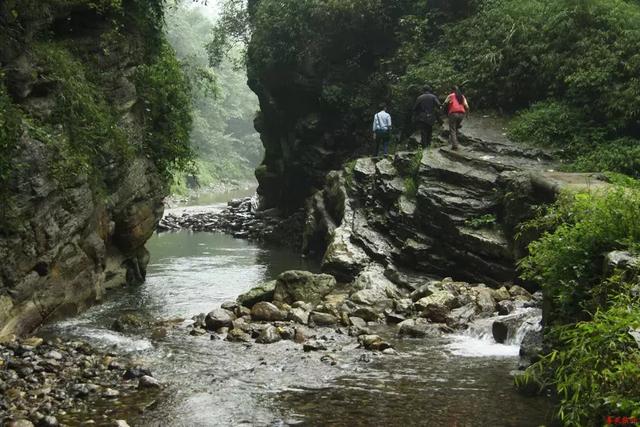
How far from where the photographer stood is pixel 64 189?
45.8 ft

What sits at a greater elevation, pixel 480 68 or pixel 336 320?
pixel 480 68

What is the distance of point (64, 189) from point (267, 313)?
16.9 ft

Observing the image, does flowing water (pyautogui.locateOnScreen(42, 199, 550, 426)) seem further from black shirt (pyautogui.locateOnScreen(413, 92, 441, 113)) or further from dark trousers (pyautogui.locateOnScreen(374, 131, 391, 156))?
dark trousers (pyautogui.locateOnScreen(374, 131, 391, 156))

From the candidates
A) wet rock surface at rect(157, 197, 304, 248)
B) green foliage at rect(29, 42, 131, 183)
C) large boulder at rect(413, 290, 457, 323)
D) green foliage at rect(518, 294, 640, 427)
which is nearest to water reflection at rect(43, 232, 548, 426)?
large boulder at rect(413, 290, 457, 323)

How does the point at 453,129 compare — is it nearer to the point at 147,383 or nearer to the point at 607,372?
the point at 147,383

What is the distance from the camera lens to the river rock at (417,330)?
12672 mm

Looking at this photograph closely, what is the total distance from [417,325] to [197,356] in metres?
4.46

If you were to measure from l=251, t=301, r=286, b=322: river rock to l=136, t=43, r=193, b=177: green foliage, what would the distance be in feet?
27.8

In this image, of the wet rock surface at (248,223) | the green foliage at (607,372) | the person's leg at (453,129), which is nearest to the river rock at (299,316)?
the person's leg at (453,129)

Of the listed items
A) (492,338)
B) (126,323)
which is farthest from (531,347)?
(126,323)

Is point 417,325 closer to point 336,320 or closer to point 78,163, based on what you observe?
point 336,320

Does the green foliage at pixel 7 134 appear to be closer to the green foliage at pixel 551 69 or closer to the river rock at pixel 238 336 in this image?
the river rock at pixel 238 336

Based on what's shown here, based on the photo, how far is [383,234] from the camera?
19984mm

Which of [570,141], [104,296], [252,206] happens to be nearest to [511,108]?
[570,141]
